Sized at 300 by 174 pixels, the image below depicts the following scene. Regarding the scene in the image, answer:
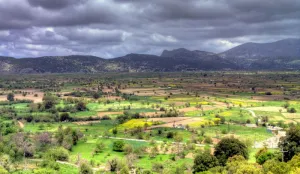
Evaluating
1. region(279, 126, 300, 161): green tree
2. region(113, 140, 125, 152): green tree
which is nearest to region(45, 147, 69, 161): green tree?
region(113, 140, 125, 152): green tree

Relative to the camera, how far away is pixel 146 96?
19412 cm

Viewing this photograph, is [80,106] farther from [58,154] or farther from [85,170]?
[85,170]

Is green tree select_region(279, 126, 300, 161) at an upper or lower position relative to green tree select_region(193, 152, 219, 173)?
upper

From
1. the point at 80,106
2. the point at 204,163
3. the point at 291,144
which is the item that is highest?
the point at 291,144

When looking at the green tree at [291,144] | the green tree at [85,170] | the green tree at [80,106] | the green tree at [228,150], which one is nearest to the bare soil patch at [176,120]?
the green tree at [80,106]

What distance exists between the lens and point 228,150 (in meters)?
70.9

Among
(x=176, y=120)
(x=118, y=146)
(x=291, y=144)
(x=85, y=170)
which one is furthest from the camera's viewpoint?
(x=176, y=120)

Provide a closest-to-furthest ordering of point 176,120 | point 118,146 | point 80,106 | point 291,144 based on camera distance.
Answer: point 291,144, point 118,146, point 176,120, point 80,106

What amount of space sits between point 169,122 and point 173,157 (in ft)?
137

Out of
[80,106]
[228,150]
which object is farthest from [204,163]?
[80,106]

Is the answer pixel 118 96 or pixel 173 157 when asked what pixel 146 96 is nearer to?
pixel 118 96

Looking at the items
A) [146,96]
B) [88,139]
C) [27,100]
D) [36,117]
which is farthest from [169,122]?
[27,100]

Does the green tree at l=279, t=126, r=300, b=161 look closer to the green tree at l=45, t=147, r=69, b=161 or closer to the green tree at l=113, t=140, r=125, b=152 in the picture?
the green tree at l=113, t=140, r=125, b=152

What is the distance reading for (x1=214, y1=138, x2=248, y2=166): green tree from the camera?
70.4 metres
